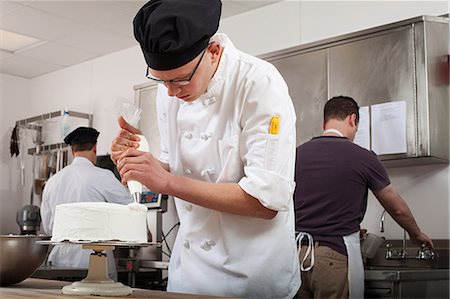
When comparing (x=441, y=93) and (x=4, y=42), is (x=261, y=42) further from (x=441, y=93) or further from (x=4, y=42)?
(x=4, y=42)

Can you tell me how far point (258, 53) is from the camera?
15.8 feet

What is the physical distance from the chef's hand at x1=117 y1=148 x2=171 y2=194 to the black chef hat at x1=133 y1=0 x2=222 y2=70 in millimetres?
222

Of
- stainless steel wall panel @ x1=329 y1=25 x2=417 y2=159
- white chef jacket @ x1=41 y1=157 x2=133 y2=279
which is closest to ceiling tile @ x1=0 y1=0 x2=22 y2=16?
white chef jacket @ x1=41 y1=157 x2=133 y2=279

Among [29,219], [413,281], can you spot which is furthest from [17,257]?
[29,219]

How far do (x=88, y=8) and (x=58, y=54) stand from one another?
150cm

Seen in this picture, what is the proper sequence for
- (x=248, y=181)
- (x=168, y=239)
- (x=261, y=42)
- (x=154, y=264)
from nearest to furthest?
(x=248, y=181), (x=154, y=264), (x=261, y=42), (x=168, y=239)

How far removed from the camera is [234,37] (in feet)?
16.7

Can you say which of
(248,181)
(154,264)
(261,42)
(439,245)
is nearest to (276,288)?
(248,181)

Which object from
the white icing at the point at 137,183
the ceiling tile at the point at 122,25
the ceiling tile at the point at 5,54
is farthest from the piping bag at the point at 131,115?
the ceiling tile at the point at 5,54

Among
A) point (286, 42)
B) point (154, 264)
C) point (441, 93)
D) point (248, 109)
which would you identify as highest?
point (286, 42)

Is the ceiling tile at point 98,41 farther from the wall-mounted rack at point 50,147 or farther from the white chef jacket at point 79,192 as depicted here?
the white chef jacket at point 79,192

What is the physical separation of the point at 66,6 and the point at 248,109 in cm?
379

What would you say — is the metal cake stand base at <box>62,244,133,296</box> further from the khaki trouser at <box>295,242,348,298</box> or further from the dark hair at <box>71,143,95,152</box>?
the dark hair at <box>71,143,95,152</box>

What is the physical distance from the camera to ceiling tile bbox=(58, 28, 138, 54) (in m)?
5.66
